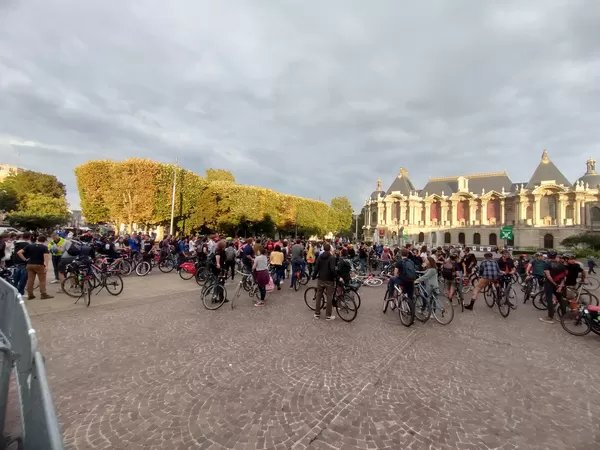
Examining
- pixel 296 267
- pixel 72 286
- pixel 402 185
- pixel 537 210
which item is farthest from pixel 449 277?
pixel 402 185

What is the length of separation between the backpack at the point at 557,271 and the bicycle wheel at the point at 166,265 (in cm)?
1581

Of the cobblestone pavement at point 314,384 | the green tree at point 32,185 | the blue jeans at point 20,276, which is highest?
the green tree at point 32,185

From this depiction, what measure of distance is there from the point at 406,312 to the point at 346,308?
1514mm

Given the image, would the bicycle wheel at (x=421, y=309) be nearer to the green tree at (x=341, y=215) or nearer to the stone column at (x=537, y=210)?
the green tree at (x=341, y=215)

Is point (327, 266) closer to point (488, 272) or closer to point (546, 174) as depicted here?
point (488, 272)

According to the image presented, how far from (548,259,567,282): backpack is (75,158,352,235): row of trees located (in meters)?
29.3

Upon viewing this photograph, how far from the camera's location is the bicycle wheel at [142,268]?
14234 mm

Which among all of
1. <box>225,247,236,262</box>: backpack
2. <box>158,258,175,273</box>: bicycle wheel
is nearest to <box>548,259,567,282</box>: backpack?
<box>225,247,236,262</box>: backpack

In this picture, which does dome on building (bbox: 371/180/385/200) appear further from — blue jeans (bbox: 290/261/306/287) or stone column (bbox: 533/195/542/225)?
blue jeans (bbox: 290/261/306/287)

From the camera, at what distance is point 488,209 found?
219 ft

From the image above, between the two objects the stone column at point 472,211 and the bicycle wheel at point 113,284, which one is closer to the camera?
the bicycle wheel at point 113,284

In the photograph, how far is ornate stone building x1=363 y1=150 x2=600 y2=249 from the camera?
54.7 meters

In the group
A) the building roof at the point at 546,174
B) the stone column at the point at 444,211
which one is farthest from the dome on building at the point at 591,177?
the stone column at the point at 444,211

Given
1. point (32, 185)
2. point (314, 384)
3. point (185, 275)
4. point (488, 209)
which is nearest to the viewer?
point (314, 384)
